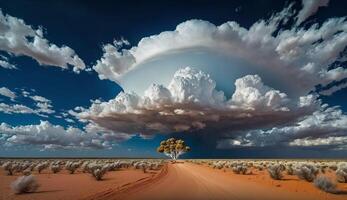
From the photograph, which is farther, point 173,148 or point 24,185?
point 173,148

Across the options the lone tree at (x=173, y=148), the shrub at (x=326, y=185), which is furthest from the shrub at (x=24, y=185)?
the lone tree at (x=173, y=148)

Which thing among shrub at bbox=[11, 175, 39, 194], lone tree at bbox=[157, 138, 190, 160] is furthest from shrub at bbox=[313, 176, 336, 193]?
lone tree at bbox=[157, 138, 190, 160]

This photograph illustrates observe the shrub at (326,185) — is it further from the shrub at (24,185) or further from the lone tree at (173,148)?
the lone tree at (173,148)

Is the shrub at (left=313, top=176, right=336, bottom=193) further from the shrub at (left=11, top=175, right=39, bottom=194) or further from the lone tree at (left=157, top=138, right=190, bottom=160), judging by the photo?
the lone tree at (left=157, top=138, right=190, bottom=160)

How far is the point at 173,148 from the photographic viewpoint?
123812 millimetres

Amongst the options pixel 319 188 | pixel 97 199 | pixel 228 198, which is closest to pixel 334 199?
pixel 319 188

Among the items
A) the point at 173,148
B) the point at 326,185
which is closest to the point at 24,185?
the point at 326,185

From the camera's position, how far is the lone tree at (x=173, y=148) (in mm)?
121394

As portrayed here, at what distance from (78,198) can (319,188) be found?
1315 cm

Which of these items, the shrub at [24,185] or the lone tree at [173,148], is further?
the lone tree at [173,148]

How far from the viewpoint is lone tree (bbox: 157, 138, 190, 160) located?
12139 centimetres

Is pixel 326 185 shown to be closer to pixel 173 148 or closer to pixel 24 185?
pixel 24 185

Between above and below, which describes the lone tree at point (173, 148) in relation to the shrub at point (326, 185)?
above

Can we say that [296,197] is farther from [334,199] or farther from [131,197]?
[131,197]
